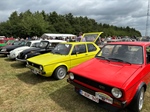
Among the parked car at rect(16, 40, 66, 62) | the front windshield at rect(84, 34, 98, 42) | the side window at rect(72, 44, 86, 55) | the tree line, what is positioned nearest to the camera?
the side window at rect(72, 44, 86, 55)

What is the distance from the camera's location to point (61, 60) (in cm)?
566

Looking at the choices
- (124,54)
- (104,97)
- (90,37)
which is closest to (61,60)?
(124,54)

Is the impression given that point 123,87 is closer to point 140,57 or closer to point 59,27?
point 140,57

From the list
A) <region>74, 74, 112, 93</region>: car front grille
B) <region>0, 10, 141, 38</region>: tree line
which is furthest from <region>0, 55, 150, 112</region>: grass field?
<region>0, 10, 141, 38</region>: tree line

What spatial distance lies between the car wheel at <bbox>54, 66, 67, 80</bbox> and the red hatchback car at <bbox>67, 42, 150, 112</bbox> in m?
1.78

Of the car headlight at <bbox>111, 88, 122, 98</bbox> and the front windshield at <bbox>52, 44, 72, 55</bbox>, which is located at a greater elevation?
the front windshield at <bbox>52, 44, 72, 55</bbox>

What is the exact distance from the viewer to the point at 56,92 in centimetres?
462

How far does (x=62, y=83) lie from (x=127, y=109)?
2615 millimetres

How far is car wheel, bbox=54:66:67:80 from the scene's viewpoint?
5.60 m

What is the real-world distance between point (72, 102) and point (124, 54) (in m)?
2.03

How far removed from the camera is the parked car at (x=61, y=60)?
17.6 feet

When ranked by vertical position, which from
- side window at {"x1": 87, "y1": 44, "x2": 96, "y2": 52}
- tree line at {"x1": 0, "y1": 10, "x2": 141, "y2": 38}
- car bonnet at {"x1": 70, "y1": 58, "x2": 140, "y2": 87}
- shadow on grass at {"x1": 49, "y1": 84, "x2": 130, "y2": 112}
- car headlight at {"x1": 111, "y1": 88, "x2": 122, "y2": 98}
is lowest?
shadow on grass at {"x1": 49, "y1": 84, "x2": 130, "y2": 112}

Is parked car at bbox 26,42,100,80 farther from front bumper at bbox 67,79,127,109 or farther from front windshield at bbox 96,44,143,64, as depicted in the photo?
front bumper at bbox 67,79,127,109

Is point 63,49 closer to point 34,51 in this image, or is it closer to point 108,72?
point 34,51
